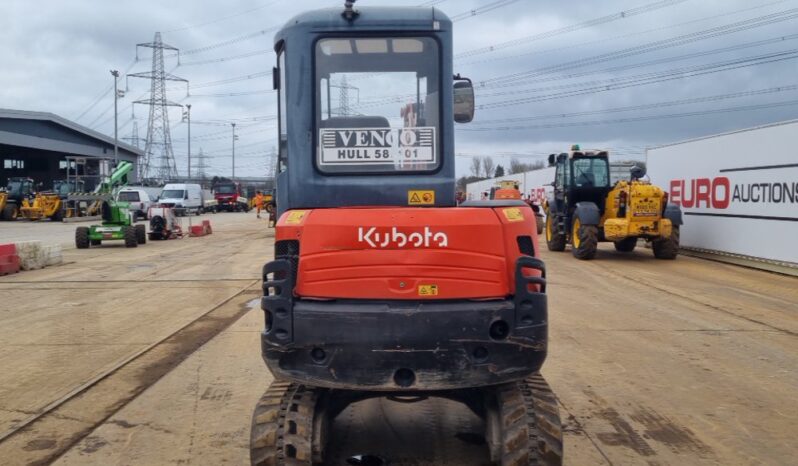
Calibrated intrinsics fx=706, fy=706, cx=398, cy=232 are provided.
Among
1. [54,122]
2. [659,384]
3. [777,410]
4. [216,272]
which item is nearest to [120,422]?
[659,384]

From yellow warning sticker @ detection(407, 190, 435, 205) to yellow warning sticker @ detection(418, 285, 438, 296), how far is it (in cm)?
95

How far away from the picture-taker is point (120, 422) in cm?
548

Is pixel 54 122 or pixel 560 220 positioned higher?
pixel 54 122

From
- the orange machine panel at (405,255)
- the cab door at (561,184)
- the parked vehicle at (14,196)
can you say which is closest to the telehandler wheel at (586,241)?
the cab door at (561,184)

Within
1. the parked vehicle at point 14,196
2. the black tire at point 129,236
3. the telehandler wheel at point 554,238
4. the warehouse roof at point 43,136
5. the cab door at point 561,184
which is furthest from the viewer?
the warehouse roof at point 43,136

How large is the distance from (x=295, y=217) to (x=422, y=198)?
95 cm

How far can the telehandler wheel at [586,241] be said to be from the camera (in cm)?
1795

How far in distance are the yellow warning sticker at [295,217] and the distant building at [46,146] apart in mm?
35865

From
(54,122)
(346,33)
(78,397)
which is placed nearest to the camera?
(346,33)

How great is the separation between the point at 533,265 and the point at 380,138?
1.42 m

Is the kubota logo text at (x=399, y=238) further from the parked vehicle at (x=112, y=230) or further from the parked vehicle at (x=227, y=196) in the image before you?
the parked vehicle at (x=227, y=196)

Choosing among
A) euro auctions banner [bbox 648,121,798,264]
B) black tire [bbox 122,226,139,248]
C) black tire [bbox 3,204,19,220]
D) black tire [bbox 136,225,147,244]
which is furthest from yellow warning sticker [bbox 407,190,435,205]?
black tire [bbox 3,204,19,220]

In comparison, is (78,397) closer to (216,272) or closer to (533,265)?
(533,265)

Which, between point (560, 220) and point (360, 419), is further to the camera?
point (560, 220)
